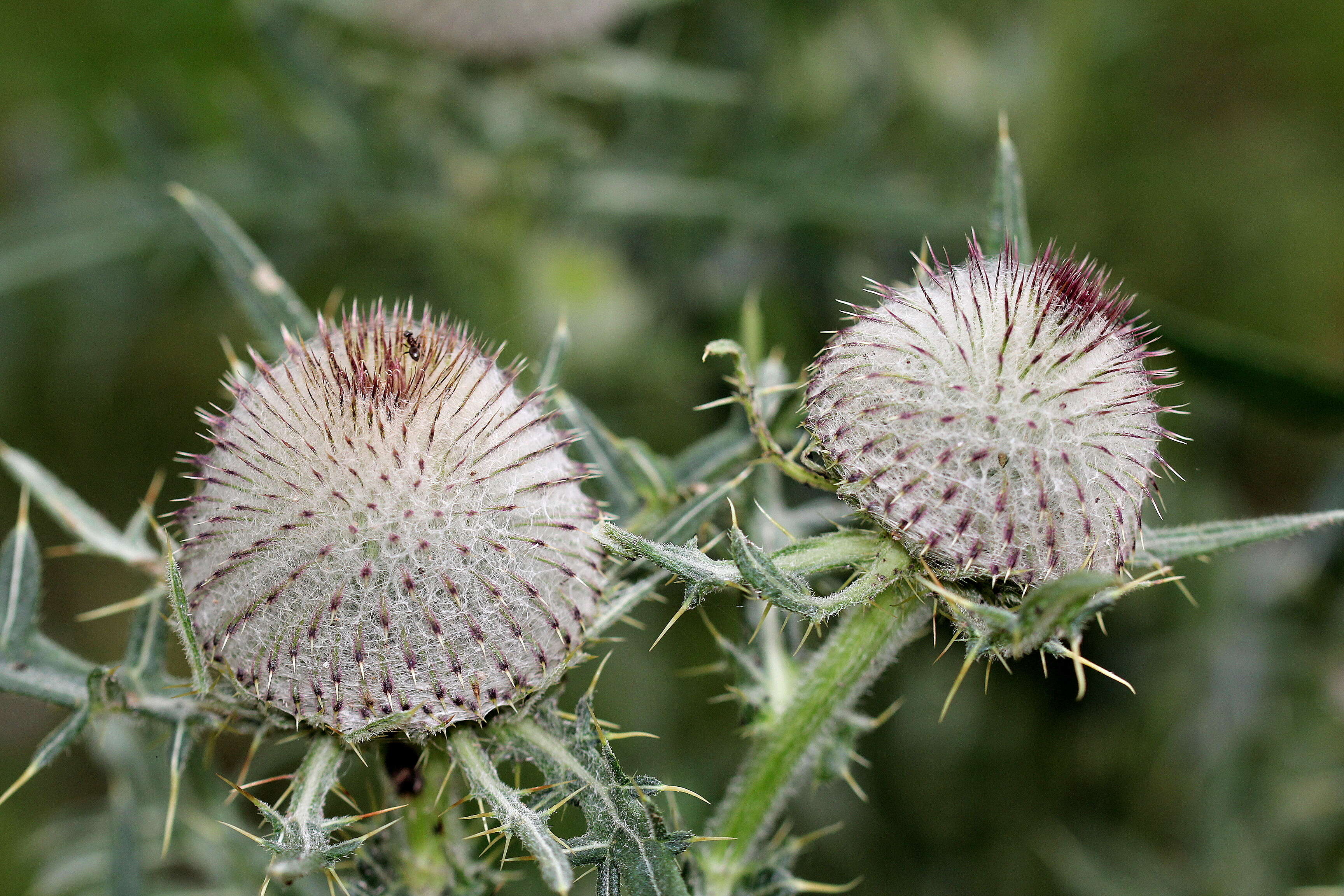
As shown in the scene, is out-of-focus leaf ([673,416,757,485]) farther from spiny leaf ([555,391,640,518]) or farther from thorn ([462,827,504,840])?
thorn ([462,827,504,840])

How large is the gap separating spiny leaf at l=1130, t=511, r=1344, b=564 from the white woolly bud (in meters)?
2.84

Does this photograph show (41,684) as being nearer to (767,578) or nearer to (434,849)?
(434,849)

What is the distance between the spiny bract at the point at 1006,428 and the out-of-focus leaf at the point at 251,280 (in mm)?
1187

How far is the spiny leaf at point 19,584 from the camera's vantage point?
2.12 m

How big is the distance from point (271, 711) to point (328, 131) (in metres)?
3.15

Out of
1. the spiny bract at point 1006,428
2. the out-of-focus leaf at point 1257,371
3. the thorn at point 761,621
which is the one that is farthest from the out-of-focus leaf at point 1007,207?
the out-of-focus leaf at point 1257,371

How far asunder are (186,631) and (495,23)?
2816 mm

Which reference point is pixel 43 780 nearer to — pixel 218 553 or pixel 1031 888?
pixel 218 553

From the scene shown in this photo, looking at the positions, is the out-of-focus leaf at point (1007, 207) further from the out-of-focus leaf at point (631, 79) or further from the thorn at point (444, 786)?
the out-of-focus leaf at point (631, 79)

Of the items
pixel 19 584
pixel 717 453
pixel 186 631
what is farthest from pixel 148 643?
pixel 717 453

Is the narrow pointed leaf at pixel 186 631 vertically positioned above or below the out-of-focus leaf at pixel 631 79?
below

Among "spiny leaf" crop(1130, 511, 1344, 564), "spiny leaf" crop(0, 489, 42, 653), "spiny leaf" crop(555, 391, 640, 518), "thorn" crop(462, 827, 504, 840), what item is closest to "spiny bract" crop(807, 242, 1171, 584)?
"spiny leaf" crop(1130, 511, 1344, 564)

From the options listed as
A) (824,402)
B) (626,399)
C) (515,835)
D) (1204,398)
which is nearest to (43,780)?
(626,399)

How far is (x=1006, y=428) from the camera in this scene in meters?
1.73
